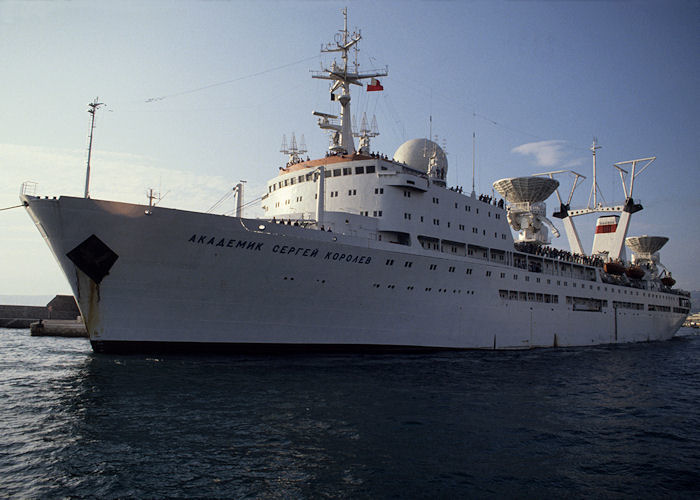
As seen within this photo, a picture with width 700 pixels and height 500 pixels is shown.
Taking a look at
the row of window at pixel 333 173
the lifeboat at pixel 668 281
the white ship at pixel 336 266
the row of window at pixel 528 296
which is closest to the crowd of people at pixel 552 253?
the white ship at pixel 336 266

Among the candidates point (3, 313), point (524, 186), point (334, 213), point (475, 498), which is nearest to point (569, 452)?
point (475, 498)

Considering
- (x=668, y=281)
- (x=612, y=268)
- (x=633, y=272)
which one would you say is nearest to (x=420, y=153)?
(x=612, y=268)

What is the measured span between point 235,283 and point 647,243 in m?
49.6

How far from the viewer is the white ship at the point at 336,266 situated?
14320 mm

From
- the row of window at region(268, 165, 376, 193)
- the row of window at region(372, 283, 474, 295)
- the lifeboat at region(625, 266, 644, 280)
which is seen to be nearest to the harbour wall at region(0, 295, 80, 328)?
the row of window at region(268, 165, 376, 193)

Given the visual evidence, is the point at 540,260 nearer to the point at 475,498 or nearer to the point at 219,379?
the point at 219,379

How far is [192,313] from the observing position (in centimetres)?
1509

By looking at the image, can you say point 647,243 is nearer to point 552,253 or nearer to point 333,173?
point 552,253

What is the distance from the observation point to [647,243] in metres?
49.2

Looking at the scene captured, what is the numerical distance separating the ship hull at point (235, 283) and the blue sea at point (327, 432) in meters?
1.10

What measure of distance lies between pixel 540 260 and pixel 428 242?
1064 centimetres

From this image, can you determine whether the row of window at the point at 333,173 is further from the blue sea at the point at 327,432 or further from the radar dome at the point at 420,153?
the blue sea at the point at 327,432

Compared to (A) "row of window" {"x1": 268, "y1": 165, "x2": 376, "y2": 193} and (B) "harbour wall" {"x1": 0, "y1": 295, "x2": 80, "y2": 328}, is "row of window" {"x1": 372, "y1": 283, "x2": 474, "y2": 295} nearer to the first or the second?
(A) "row of window" {"x1": 268, "y1": 165, "x2": 376, "y2": 193}

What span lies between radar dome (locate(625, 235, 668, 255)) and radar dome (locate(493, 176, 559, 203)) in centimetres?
2475
